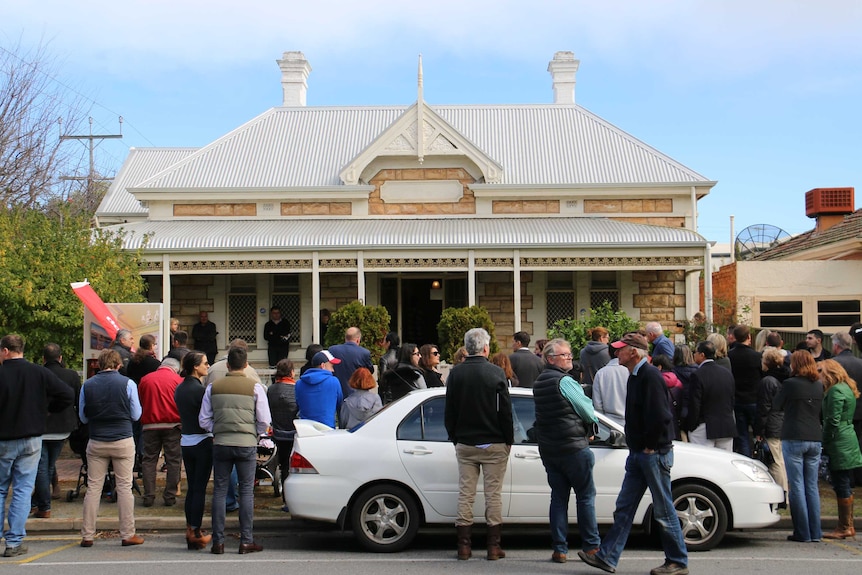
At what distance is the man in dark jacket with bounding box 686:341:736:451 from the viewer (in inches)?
373

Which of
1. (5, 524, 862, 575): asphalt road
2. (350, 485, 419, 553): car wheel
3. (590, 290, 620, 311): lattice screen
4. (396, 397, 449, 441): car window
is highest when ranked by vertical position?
(590, 290, 620, 311): lattice screen

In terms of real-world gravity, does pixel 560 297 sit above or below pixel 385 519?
above

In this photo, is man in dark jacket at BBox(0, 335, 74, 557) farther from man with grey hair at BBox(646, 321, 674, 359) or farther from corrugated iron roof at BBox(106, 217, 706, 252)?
corrugated iron roof at BBox(106, 217, 706, 252)

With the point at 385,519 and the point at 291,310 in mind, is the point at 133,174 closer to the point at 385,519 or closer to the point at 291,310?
the point at 291,310

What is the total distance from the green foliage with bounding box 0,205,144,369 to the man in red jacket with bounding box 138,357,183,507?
15.4 feet

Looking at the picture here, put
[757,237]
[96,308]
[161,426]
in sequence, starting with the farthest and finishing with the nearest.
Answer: [757,237]
[96,308]
[161,426]

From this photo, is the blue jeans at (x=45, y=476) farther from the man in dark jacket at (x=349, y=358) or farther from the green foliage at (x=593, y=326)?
the green foliage at (x=593, y=326)

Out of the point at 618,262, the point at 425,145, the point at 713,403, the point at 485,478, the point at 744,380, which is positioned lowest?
the point at 485,478

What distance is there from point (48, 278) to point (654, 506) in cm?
1071

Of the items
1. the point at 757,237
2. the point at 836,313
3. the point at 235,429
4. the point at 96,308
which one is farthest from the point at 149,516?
the point at 757,237

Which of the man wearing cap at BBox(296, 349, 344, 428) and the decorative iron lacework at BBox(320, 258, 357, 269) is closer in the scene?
the man wearing cap at BBox(296, 349, 344, 428)

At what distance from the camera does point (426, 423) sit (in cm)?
849

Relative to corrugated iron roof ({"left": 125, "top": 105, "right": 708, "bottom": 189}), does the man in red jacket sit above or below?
below

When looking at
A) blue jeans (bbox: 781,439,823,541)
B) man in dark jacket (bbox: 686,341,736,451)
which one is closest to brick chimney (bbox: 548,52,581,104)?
man in dark jacket (bbox: 686,341,736,451)
